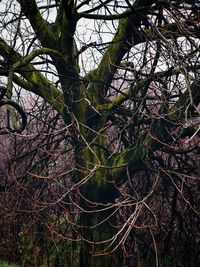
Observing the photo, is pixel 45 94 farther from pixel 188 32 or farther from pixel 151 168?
pixel 188 32

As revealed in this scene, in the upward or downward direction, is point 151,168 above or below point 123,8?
below

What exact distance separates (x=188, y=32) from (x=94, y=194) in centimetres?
304

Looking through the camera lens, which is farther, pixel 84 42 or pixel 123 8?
pixel 84 42

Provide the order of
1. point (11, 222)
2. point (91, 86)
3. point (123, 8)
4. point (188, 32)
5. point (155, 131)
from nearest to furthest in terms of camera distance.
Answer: point (188, 32) → point (155, 131) → point (123, 8) → point (91, 86) → point (11, 222)

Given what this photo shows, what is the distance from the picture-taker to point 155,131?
5445 mm

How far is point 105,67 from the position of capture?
6254mm

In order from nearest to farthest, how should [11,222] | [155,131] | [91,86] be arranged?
[155,131] < [91,86] < [11,222]

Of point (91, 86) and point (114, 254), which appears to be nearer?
point (114, 254)

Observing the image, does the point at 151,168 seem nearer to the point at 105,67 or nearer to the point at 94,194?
the point at 94,194

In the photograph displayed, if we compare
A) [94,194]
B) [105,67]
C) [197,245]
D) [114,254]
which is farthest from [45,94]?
[197,245]

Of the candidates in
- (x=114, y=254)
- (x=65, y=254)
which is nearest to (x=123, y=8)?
(x=114, y=254)

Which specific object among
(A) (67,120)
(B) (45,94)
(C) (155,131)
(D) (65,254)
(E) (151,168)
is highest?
(B) (45,94)

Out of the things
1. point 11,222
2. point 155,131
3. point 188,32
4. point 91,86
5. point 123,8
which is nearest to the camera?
point 188,32

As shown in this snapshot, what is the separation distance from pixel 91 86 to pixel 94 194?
5.72ft
